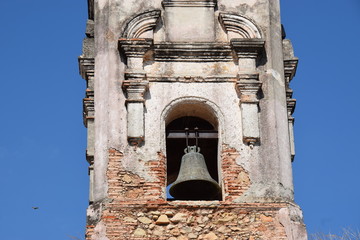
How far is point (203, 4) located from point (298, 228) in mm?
3391

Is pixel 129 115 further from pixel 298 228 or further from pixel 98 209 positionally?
pixel 298 228

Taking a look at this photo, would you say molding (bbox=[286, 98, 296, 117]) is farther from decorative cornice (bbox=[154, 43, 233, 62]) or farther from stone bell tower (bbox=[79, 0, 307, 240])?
decorative cornice (bbox=[154, 43, 233, 62])


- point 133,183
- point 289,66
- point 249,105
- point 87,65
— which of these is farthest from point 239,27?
point 133,183

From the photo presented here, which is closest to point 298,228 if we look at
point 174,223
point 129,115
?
point 174,223

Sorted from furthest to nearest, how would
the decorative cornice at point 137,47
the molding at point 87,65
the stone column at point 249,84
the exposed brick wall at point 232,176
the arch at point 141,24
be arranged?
1. the molding at point 87,65
2. the arch at point 141,24
3. the decorative cornice at point 137,47
4. the stone column at point 249,84
5. the exposed brick wall at point 232,176

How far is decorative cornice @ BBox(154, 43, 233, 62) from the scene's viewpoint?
17.2 meters

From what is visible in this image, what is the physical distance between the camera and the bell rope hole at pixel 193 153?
16.5 m

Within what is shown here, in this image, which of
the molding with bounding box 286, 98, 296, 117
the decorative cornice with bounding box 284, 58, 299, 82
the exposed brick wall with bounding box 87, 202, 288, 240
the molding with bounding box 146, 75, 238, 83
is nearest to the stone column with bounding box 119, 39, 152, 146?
the molding with bounding box 146, 75, 238, 83

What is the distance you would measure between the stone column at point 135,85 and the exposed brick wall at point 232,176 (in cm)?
103

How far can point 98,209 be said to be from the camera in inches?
630

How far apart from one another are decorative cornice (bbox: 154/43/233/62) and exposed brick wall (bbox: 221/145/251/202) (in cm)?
128

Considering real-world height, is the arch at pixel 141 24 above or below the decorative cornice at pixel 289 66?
above

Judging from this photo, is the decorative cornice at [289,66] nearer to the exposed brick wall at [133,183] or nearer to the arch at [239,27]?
the arch at [239,27]

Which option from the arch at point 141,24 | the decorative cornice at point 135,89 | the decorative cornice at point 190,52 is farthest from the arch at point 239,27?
the decorative cornice at point 135,89
